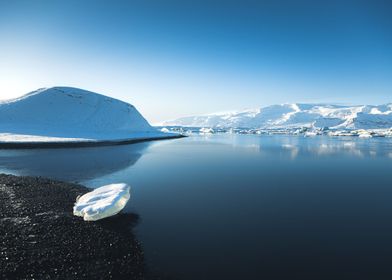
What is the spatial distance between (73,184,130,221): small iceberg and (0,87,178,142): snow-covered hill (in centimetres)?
5839

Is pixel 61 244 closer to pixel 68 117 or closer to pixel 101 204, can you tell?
pixel 101 204

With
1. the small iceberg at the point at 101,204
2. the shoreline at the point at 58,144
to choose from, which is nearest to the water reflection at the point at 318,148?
the shoreline at the point at 58,144

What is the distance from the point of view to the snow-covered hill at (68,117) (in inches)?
3221

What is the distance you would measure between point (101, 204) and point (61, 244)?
3.57 meters

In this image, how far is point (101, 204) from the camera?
1462cm

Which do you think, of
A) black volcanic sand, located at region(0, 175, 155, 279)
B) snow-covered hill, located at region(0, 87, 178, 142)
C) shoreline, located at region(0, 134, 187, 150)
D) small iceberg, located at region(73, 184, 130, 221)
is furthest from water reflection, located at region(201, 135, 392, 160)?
snow-covered hill, located at region(0, 87, 178, 142)

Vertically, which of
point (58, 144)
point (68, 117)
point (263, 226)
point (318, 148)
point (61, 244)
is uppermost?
point (68, 117)

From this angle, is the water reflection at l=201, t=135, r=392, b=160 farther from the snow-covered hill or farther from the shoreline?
the snow-covered hill

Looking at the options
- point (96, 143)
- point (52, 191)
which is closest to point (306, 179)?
point (52, 191)

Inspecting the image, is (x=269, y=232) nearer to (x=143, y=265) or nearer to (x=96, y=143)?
(x=143, y=265)

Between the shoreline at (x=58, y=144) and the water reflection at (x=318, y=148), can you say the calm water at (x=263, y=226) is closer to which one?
the water reflection at (x=318, y=148)

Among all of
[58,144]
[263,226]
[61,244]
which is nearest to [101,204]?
[61,244]

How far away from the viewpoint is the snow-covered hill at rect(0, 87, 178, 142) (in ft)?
268

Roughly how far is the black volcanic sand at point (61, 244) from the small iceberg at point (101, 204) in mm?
384
